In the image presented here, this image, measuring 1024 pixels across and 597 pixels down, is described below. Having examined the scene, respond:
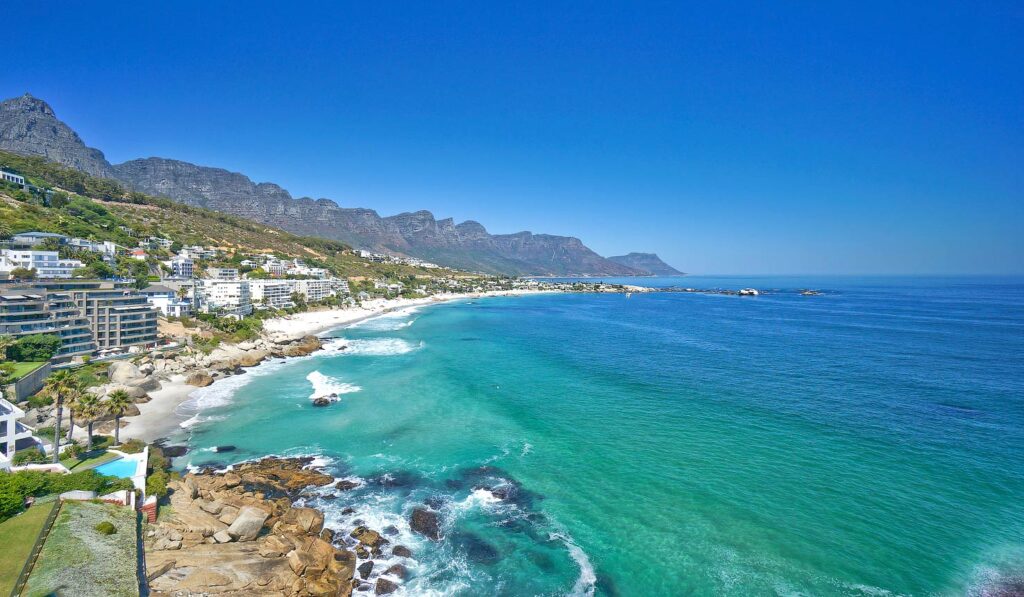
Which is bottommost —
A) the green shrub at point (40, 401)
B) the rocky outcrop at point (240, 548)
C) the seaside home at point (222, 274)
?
the rocky outcrop at point (240, 548)

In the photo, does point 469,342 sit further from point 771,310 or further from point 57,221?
point 771,310

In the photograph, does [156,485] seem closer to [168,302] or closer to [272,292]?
[168,302]

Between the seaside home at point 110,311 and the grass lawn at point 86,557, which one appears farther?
the seaside home at point 110,311

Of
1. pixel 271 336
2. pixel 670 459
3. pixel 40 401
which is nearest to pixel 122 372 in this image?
pixel 40 401

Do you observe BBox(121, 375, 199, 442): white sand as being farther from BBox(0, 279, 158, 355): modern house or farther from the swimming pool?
BBox(0, 279, 158, 355): modern house

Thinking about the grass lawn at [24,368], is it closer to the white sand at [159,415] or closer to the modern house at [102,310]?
the modern house at [102,310]

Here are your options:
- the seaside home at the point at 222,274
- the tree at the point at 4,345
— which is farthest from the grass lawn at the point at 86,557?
the seaside home at the point at 222,274

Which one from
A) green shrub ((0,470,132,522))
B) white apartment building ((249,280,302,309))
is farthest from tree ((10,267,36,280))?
green shrub ((0,470,132,522))
